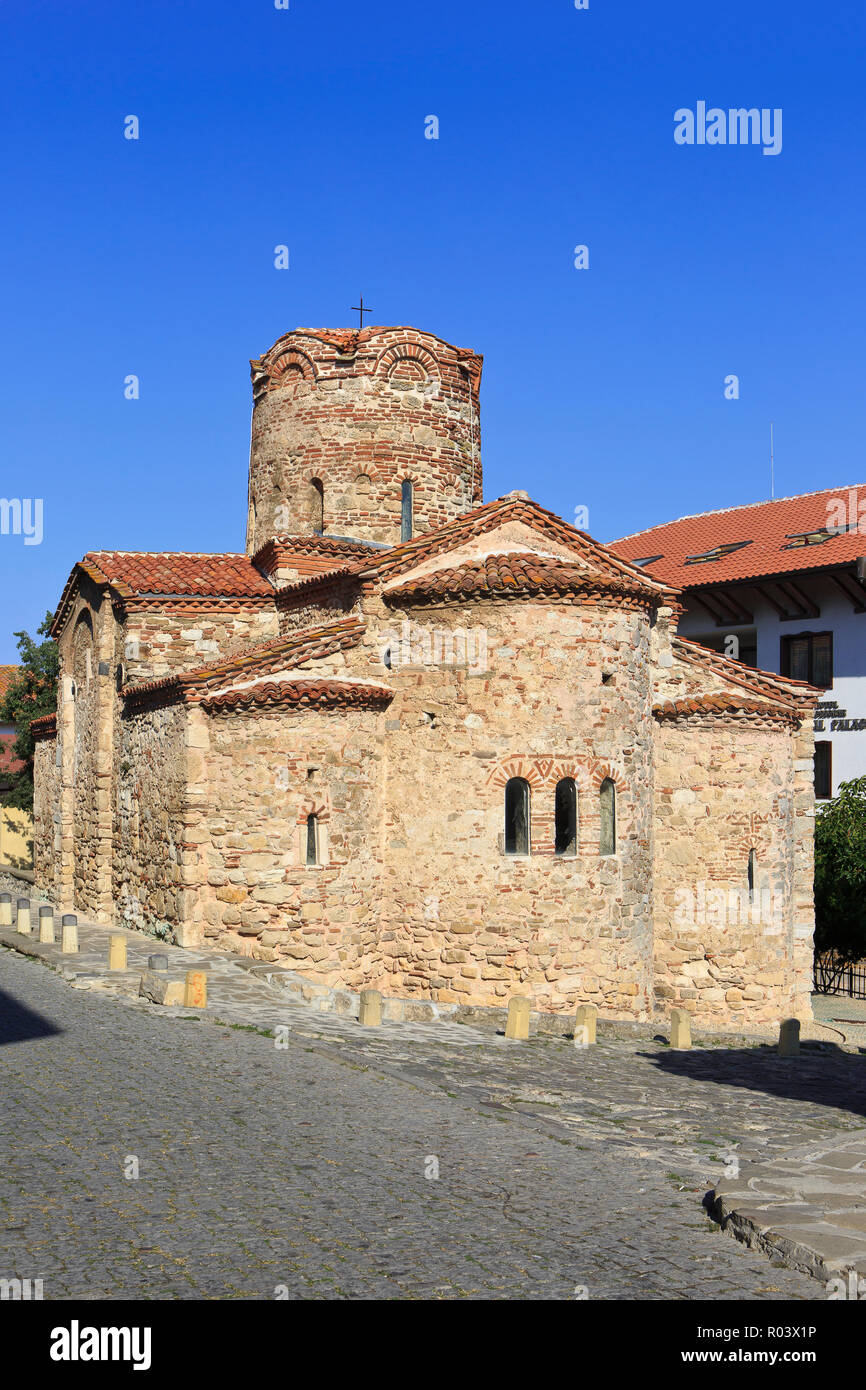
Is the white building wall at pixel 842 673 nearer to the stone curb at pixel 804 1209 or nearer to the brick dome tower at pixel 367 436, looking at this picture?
the brick dome tower at pixel 367 436

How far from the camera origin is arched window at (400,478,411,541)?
22.2 meters

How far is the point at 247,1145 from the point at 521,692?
9.17 meters

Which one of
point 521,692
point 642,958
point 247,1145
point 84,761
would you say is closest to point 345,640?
point 521,692

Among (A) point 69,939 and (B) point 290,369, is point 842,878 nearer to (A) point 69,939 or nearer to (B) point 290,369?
(B) point 290,369

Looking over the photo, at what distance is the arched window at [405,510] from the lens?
873 inches

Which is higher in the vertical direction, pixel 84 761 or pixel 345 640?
pixel 345 640

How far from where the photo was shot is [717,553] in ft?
113

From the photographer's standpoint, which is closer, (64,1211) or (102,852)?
(64,1211)

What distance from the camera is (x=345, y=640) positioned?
56.7 ft

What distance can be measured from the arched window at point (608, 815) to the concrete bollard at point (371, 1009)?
14.3 ft

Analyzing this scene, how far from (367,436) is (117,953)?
Answer: 1070 centimetres
